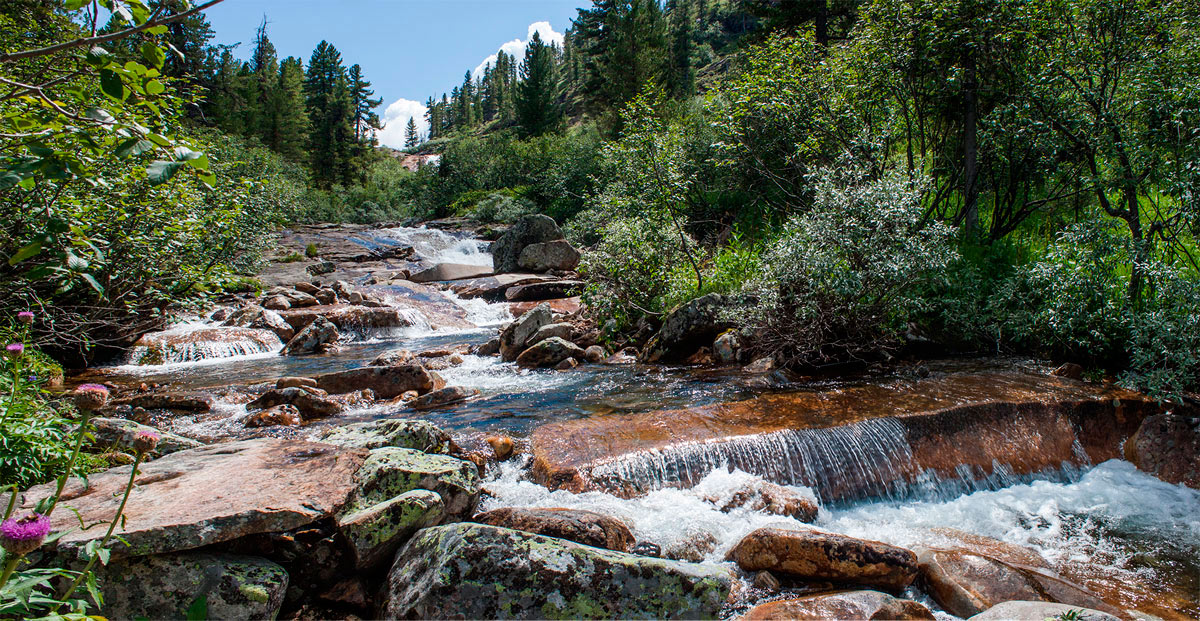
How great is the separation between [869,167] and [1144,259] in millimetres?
3784

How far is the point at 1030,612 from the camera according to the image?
339cm

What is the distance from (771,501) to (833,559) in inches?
43.5

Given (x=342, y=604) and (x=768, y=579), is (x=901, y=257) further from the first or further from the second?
(x=342, y=604)

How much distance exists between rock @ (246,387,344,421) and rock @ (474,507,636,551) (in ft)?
15.2

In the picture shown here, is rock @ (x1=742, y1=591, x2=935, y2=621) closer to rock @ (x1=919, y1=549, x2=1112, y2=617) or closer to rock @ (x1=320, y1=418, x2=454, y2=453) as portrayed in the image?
rock @ (x1=919, y1=549, x2=1112, y2=617)

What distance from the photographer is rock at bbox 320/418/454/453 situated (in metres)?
5.20

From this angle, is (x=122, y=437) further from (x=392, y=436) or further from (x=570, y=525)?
(x=570, y=525)

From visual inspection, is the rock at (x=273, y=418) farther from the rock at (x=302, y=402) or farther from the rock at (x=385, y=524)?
the rock at (x=385, y=524)

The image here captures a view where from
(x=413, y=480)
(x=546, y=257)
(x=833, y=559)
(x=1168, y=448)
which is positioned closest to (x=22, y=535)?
(x=413, y=480)

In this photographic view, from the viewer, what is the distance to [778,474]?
19.0ft

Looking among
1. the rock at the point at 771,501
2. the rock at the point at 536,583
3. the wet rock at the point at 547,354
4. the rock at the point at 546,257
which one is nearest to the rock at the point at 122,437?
the rock at the point at 536,583

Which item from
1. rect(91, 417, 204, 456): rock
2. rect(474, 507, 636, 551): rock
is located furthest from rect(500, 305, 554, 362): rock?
rect(474, 507, 636, 551): rock

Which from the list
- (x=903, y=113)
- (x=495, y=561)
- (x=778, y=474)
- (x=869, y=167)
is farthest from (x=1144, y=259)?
(x=495, y=561)

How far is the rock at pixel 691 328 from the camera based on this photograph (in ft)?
33.4
